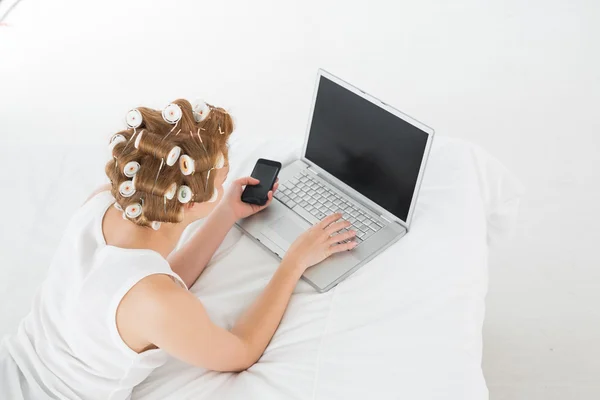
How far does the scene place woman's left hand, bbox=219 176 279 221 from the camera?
1.68m

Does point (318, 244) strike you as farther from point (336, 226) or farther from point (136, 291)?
point (136, 291)

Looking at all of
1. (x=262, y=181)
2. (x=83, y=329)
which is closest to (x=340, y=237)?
(x=262, y=181)

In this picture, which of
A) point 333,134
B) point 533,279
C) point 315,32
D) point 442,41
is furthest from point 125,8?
point 533,279

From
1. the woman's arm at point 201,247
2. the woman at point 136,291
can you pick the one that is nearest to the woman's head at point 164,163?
the woman at point 136,291

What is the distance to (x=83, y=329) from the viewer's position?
1336mm

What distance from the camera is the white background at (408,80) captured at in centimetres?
227

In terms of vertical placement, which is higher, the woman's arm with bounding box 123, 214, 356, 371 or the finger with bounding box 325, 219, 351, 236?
the finger with bounding box 325, 219, 351, 236

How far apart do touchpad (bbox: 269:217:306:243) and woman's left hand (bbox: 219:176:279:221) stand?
55mm

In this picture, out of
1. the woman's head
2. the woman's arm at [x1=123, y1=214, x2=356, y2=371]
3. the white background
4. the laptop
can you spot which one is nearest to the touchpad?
the laptop

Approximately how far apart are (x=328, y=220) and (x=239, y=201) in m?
0.22

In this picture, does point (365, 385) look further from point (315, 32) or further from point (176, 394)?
point (315, 32)

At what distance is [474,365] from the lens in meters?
1.38

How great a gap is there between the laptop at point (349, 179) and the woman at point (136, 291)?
0.61 ft

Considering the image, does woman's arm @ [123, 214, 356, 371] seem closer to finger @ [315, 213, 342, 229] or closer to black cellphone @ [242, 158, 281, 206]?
finger @ [315, 213, 342, 229]
